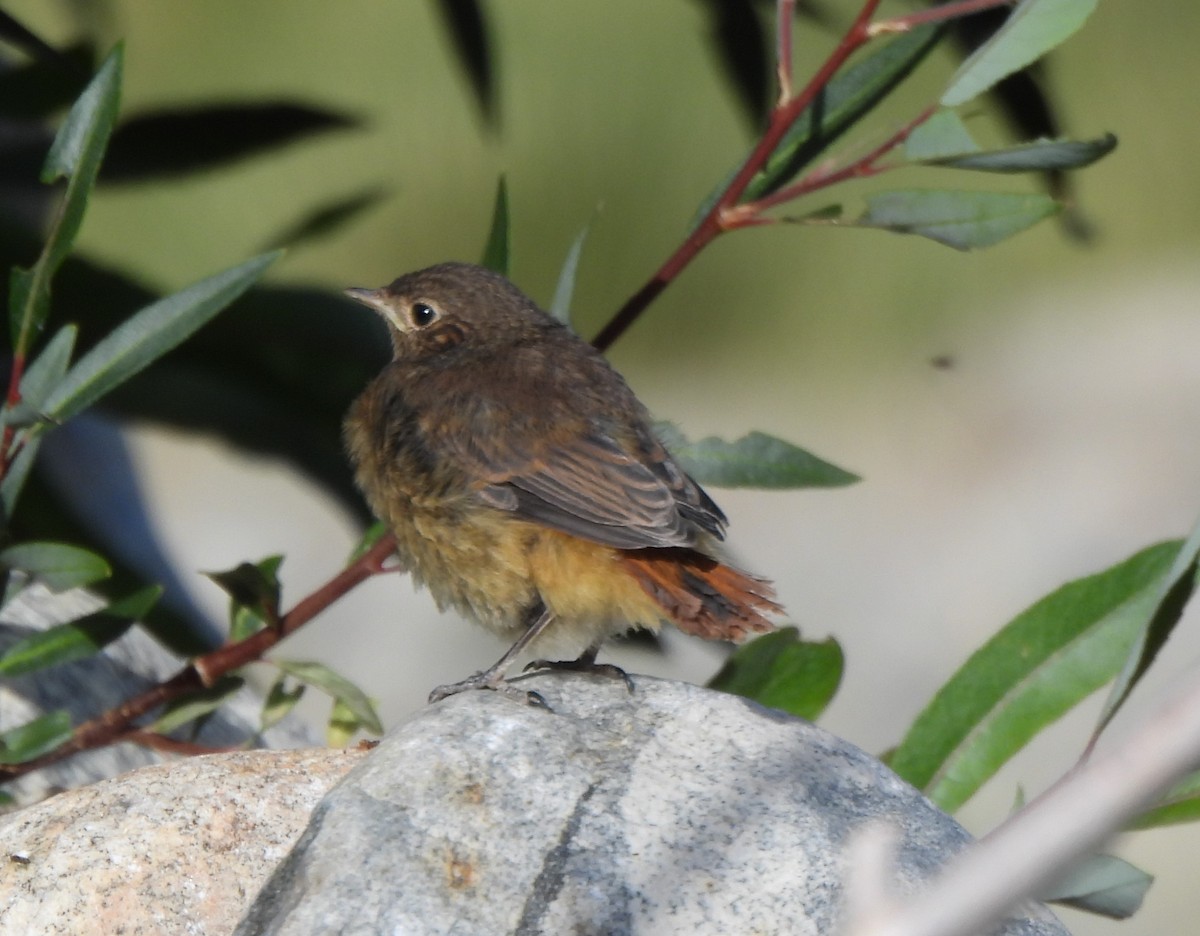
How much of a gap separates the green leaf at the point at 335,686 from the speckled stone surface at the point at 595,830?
23.7 inches

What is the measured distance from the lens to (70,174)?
3.01m

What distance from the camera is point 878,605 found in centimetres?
704

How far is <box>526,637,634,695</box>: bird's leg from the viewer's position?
3.02 m

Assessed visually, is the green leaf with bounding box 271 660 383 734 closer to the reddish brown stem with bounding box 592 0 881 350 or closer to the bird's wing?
the bird's wing

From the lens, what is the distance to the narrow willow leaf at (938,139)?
2.98 m

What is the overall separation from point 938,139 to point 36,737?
208cm

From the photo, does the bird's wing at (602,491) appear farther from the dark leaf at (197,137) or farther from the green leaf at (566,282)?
the dark leaf at (197,137)

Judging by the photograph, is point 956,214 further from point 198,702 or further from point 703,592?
point 198,702

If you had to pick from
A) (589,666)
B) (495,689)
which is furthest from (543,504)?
(495,689)

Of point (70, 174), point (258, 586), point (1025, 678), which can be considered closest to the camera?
point (70, 174)

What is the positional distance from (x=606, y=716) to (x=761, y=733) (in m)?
0.27

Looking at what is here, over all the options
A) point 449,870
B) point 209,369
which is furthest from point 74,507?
point 449,870

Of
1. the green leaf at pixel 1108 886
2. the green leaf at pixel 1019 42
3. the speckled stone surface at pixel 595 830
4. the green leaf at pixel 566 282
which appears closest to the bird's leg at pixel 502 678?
the speckled stone surface at pixel 595 830

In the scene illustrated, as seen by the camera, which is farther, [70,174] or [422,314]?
[422,314]
